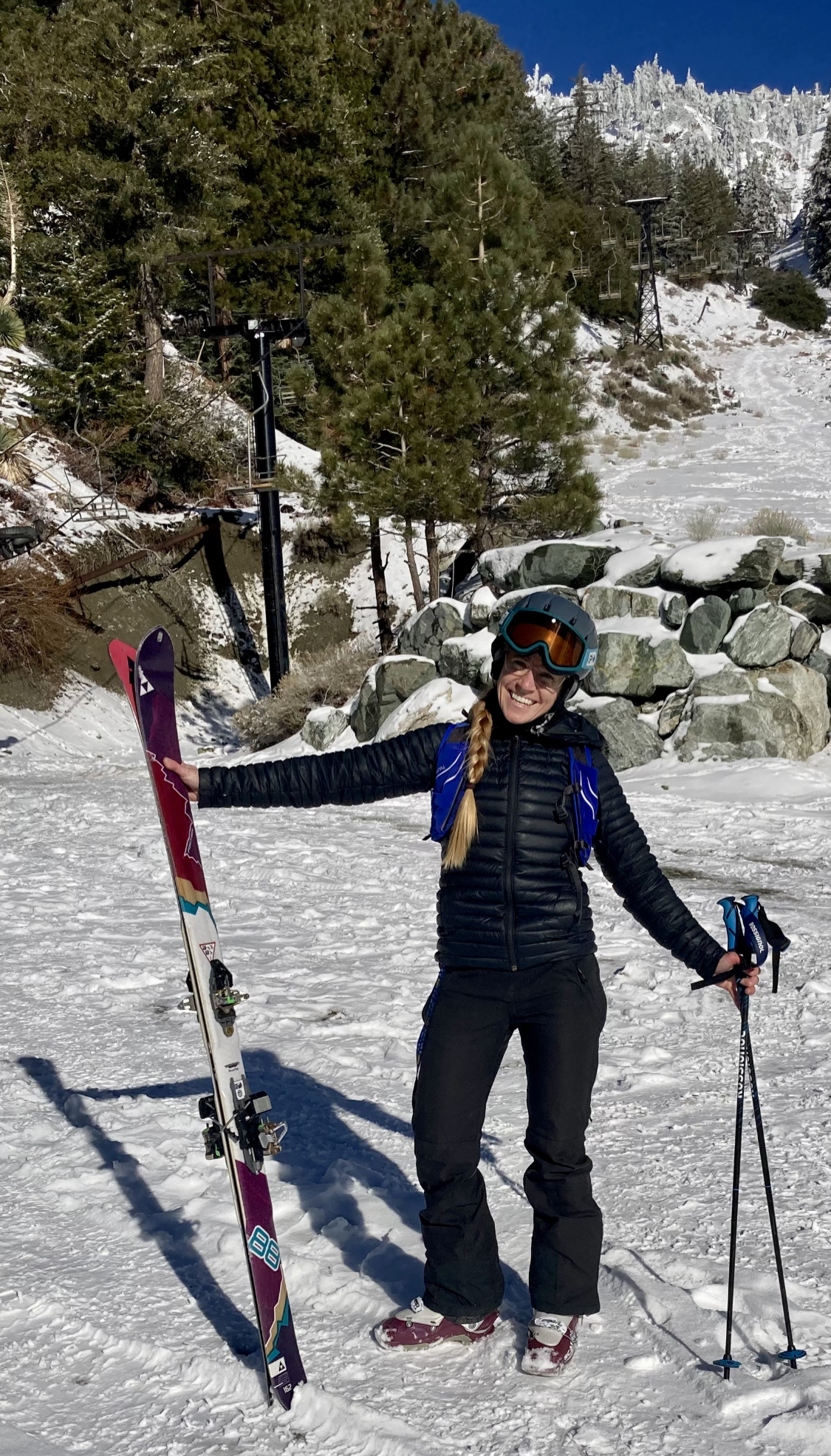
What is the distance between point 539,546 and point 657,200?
Result: 31.7 metres

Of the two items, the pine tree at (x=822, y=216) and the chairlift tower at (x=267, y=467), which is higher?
the pine tree at (x=822, y=216)

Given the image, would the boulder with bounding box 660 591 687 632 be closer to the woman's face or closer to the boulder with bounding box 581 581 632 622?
the boulder with bounding box 581 581 632 622

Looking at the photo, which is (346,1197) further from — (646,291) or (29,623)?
(646,291)

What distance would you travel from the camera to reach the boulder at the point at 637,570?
15.2m

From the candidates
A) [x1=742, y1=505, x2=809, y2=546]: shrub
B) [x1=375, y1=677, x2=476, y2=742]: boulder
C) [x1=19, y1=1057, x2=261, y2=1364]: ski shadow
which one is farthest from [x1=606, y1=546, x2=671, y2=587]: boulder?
[x1=19, y1=1057, x2=261, y2=1364]: ski shadow

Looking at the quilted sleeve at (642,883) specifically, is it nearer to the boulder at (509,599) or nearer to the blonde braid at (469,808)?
the blonde braid at (469,808)

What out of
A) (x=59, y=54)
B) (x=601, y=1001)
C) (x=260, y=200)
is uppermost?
(x=59, y=54)

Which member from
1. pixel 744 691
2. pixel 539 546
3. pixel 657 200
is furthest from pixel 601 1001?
pixel 657 200

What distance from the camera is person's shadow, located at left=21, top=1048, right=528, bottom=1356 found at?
3193 mm

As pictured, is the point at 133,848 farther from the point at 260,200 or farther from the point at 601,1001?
the point at 260,200

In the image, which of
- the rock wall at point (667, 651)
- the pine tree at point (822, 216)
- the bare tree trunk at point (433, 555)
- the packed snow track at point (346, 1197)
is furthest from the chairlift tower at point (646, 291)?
the packed snow track at point (346, 1197)

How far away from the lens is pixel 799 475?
2823 centimetres

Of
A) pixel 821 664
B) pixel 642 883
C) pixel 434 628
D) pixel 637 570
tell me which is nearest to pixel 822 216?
pixel 637 570

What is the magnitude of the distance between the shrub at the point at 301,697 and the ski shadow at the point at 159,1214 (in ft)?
40.4
